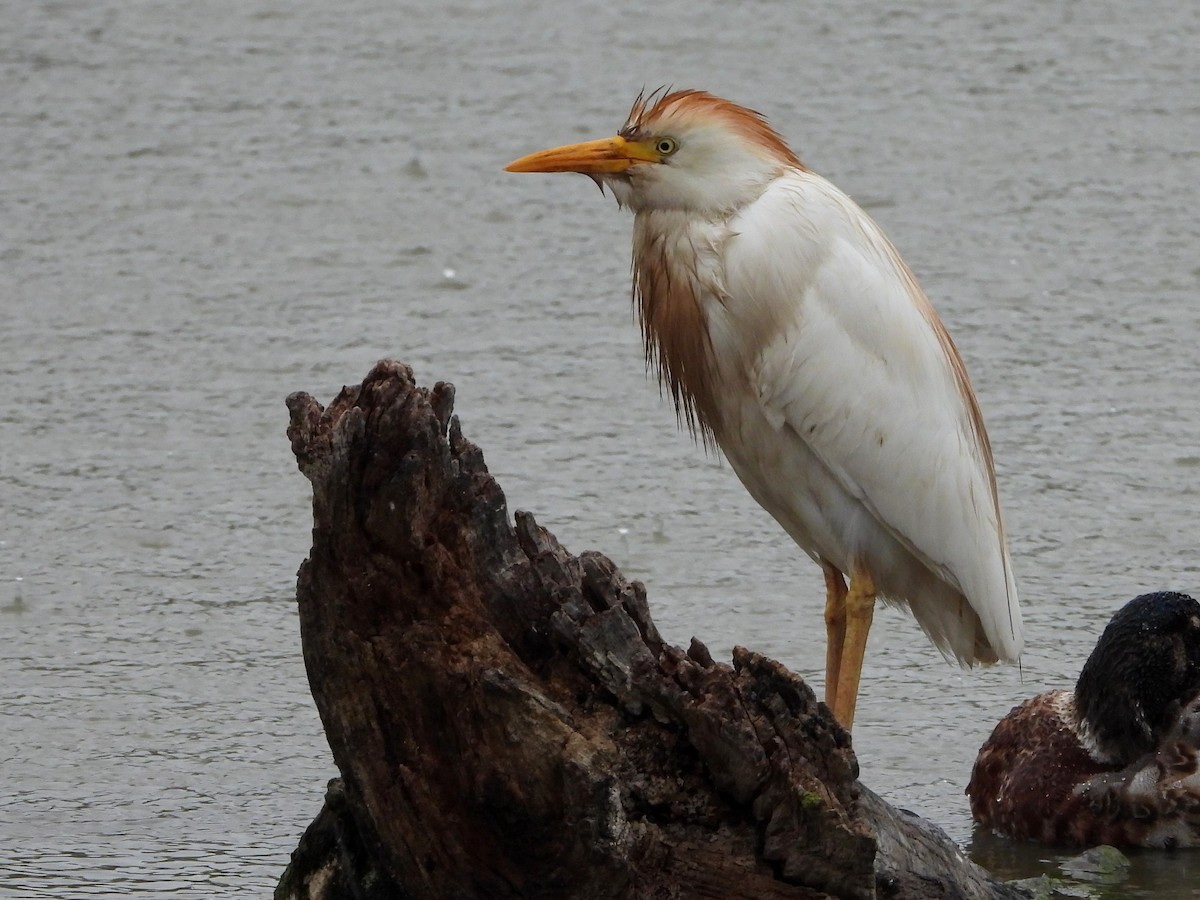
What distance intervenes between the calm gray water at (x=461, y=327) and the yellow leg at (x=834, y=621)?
1.24 ft

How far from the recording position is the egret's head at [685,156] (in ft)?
15.6

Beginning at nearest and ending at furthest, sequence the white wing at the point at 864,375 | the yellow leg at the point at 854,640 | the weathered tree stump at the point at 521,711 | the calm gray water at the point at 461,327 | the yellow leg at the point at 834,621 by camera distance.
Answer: the weathered tree stump at the point at 521,711, the white wing at the point at 864,375, the yellow leg at the point at 854,640, the yellow leg at the point at 834,621, the calm gray water at the point at 461,327

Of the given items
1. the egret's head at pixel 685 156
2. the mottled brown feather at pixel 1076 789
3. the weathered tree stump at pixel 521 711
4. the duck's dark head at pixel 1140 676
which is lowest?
the mottled brown feather at pixel 1076 789

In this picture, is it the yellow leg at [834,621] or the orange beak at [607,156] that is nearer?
the orange beak at [607,156]

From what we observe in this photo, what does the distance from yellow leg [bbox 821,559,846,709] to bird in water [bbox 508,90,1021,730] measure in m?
0.04

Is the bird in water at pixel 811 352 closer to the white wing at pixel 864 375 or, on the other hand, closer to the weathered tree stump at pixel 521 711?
the white wing at pixel 864 375

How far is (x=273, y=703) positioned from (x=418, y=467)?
2.28m

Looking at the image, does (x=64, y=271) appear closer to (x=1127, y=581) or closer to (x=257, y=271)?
(x=257, y=271)

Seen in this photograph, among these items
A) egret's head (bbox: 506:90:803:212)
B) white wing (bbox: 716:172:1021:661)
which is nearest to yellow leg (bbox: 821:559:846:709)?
white wing (bbox: 716:172:1021:661)

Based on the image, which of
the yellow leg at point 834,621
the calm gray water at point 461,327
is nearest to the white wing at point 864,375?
the yellow leg at point 834,621

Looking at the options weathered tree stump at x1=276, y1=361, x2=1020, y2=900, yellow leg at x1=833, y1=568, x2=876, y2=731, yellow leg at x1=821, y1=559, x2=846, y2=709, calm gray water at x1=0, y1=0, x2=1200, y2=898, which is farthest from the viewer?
calm gray water at x1=0, y1=0, x2=1200, y2=898

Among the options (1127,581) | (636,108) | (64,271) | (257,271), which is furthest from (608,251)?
(636,108)

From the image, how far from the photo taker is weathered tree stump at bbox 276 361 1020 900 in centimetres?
365

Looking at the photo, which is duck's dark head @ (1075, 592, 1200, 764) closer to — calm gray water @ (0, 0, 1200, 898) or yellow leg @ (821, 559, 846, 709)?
calm gray water @ (0, 0, 1200, 898)
